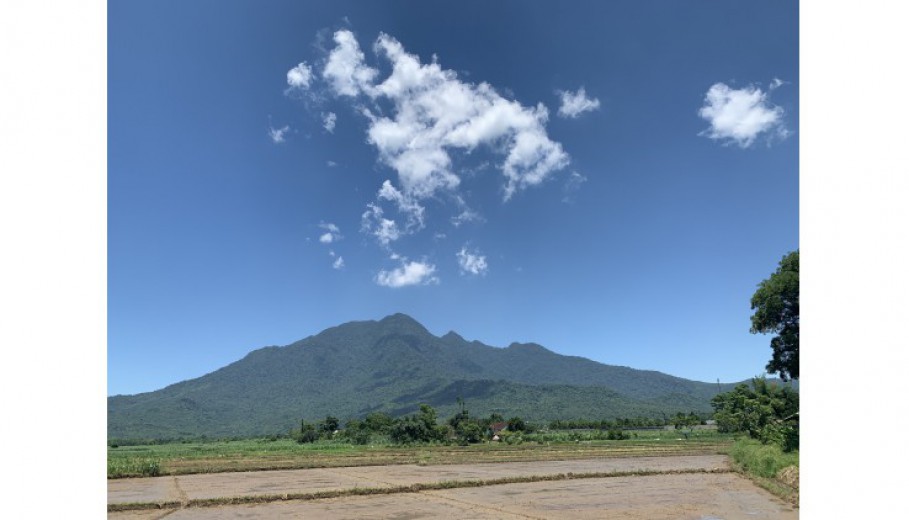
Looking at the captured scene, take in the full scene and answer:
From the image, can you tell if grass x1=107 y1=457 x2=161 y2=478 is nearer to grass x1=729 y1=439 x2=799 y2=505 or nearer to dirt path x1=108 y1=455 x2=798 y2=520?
dirt path x1=108 y1=455 x2=798 y2=520

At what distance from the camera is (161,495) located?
2100 cm

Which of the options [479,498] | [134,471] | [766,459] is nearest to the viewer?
[479,498]

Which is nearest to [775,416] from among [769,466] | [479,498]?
[769,466]

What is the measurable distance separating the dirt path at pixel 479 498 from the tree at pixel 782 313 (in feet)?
21.3

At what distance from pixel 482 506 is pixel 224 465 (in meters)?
25.7

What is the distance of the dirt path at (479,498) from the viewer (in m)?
15.8

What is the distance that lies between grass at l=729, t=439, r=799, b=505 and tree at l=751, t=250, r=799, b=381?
14.5 feet

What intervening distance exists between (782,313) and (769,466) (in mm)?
7644

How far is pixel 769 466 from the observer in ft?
82.3

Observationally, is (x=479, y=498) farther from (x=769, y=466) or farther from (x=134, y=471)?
(x=134, y=471)

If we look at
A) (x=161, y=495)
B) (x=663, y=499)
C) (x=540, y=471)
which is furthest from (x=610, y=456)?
(x=161, y=495)

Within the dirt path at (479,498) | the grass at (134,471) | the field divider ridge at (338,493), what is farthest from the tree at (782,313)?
the grass at (134,471)

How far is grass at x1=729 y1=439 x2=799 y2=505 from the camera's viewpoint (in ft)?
65.3
